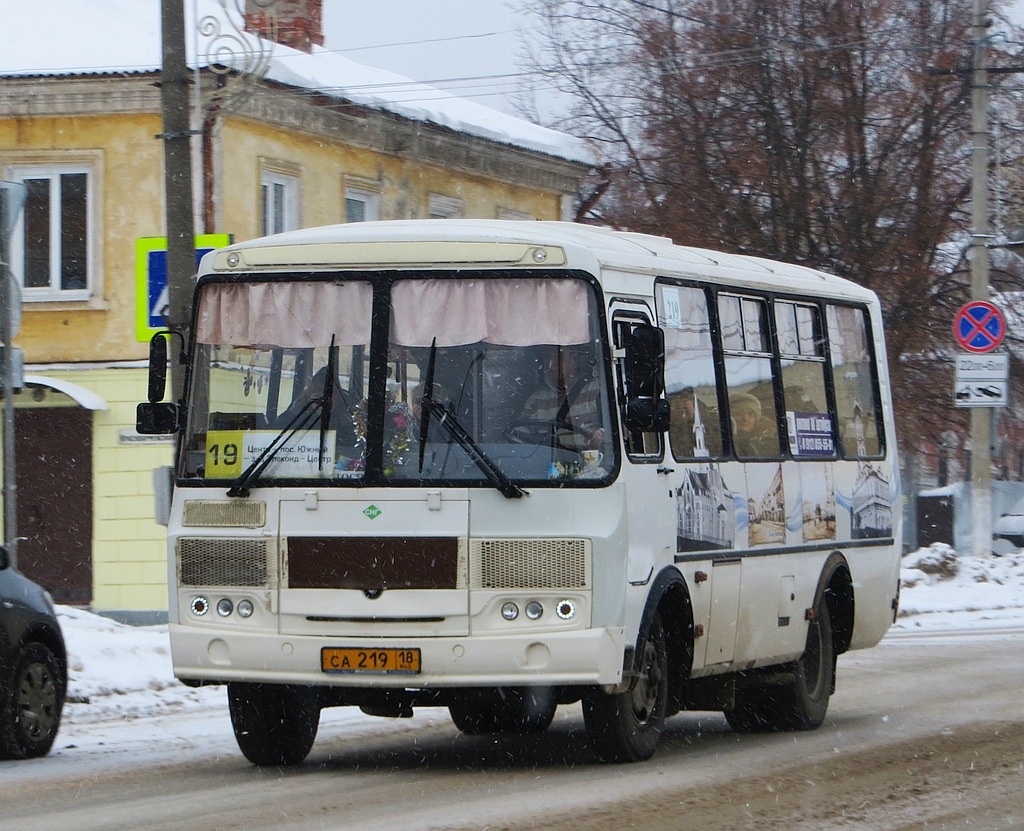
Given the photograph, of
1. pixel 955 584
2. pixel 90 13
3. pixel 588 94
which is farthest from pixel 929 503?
pixel 90 13

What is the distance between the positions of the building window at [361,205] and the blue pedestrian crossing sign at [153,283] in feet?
40.6

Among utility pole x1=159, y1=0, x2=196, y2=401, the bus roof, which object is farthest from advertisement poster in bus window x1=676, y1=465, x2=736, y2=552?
utility pole x1=159, y1=0, x2=196, y2=401

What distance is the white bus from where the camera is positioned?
10.1 m

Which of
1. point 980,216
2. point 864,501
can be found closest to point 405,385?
point 864,501

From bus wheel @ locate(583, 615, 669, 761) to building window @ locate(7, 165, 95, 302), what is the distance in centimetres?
1653

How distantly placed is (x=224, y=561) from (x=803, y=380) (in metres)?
4.38

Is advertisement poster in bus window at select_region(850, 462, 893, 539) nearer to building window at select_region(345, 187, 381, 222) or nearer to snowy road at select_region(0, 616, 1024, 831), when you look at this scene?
snowy road at select_region(0, 616, 1024, 831)

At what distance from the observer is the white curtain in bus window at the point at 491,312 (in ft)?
34.1

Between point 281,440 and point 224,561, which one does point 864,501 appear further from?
point 224,561

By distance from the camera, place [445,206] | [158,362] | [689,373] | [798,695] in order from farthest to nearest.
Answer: [445,206] < [798,695] < [689,373] < [158,362]

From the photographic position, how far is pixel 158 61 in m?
25.7

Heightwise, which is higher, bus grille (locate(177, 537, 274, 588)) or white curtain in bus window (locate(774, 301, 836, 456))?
white curtain in bus window (locate(774, 301, 836, 456))

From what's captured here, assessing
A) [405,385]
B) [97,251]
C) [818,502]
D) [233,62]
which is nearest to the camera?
[405,385]

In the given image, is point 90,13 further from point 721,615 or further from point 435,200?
point 721,615
